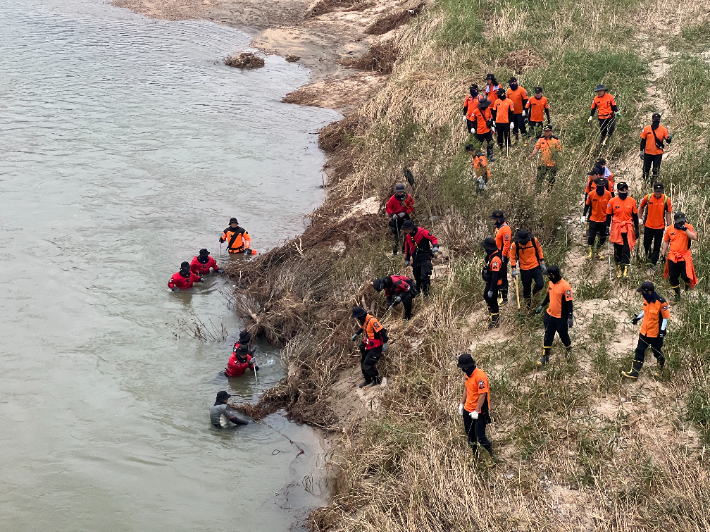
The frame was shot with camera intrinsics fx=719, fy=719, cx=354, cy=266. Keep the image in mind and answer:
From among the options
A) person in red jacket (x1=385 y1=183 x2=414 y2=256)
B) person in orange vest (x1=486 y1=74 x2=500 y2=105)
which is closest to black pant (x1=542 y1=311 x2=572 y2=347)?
person in red jacket (x1=385 y1=183 x2=414 y2=256)

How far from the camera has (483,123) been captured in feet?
54.6

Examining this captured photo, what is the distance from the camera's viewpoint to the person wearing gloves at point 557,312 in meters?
9.80

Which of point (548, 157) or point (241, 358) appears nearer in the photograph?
point (241, 358)

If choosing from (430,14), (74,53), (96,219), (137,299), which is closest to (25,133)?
(96,219)

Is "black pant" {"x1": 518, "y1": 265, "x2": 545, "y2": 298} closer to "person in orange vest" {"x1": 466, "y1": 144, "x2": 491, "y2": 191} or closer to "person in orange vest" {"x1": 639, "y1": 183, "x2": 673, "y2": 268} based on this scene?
"person in orange vest" {"x1": 639, "y1": 183, "x2": 673, "y2": 268}

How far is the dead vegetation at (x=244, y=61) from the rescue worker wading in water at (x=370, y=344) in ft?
71.5

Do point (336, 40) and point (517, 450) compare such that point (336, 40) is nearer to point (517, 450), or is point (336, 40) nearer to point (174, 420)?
point (174, 420)

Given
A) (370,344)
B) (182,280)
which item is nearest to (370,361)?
(370,344)

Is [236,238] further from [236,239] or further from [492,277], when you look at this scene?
[492,277]

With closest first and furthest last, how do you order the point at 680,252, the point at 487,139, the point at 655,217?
the point at 680,252
the point at 655,217
the point at 487,139

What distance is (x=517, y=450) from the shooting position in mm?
9047

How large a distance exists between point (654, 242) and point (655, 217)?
46 centimetres

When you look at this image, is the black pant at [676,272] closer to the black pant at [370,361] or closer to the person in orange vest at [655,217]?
the person in orange vest at [655,217]

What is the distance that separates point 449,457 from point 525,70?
51.2ft
